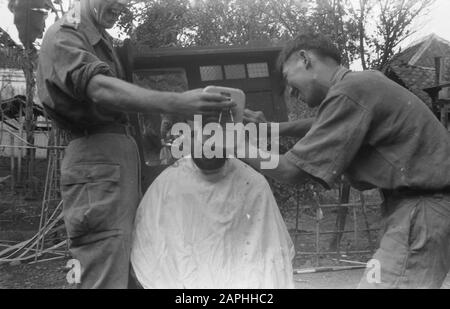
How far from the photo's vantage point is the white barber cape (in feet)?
7.49

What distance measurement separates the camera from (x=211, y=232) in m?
A: 2.56

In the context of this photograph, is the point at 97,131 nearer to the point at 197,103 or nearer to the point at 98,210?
the point at 98,210

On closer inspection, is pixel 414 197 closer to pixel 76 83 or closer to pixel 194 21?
pixel 76 83

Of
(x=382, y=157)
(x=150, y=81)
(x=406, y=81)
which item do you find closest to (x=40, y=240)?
(x=150, y=81)

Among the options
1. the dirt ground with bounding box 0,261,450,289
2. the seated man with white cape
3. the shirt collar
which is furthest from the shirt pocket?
the dirt ground with bounding box 0,261,450,289

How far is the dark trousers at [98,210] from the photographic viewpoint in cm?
193

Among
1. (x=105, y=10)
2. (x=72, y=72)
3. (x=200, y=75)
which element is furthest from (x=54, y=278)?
(x=72, y=72)

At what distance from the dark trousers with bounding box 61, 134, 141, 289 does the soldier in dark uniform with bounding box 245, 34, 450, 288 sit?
26.0 inches

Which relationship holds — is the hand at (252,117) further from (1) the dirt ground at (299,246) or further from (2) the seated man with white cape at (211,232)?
(1) the dirt ground at (299,246)

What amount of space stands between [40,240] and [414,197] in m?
6.26

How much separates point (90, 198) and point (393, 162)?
45.2 inches

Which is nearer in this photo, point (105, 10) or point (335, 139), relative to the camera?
point (335, 139)

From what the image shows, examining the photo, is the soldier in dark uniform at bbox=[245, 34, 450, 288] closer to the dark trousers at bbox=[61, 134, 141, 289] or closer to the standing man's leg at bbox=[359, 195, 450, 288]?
the standing man's leg at bbox=[359, 195, 450, 288]

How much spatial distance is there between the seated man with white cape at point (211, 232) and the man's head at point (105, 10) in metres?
0.87
